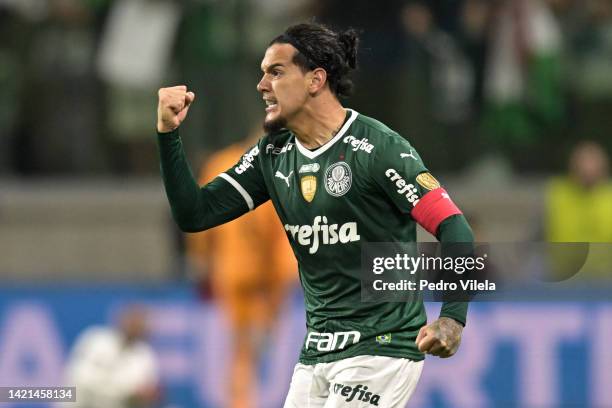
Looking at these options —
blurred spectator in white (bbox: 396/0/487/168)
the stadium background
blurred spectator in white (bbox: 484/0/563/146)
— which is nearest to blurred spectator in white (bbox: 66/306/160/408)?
the stadium background

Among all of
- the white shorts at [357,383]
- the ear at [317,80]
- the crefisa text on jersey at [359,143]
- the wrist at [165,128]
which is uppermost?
the ear at [317,80]

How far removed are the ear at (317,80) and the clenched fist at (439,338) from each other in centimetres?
109

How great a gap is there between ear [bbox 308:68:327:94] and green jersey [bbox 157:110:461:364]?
0.17m

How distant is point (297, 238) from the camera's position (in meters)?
5.63

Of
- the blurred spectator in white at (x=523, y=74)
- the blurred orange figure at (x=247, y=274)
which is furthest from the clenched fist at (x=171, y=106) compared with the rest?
the blurred spectator in white at (x=523, y=74)

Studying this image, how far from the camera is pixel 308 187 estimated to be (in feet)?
18.4

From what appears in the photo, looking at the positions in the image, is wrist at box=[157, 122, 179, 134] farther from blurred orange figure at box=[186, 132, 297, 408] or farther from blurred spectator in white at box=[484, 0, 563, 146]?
blurred spectator in white at box=[484, 0, 563, 146]

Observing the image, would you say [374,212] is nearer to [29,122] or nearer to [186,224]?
[186,224]

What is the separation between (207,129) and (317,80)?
23.4 ft

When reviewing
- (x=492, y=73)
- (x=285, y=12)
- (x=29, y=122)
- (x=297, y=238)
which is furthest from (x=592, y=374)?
(x=297, y=238)

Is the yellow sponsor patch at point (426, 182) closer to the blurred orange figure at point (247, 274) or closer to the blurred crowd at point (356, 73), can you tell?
the blurred orange figure at point (247, 274)

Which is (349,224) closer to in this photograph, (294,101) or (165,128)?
(294,101)

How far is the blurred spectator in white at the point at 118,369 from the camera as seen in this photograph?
1133 centimetres

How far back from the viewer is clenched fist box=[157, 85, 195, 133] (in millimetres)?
5574
